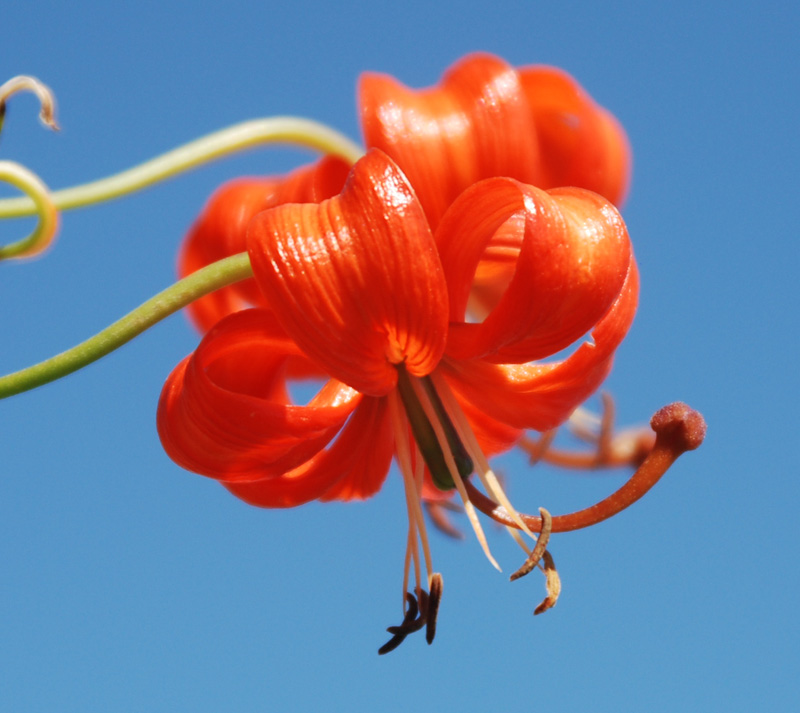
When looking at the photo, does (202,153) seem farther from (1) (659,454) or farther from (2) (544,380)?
(1) (659,454)

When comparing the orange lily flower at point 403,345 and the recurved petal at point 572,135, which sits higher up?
the recurved petal at point 572,135

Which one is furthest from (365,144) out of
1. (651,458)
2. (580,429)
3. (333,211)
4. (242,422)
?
(580,429)

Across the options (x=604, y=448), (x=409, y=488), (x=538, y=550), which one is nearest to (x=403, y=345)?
(x=409, y=488)

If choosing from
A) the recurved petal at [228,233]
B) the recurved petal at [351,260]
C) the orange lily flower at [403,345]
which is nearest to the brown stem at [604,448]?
the orange lily flower at [403,345]

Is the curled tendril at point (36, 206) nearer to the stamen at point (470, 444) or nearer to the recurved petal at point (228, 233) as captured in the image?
the recurved petal at point (228, 233)

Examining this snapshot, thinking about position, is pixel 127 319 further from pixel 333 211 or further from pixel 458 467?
pixel 458 467

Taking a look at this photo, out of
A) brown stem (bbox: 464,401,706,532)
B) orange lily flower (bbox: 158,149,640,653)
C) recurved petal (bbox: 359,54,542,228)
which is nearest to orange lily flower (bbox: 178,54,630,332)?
recurved petal (bbox: 359,54,542,228)
